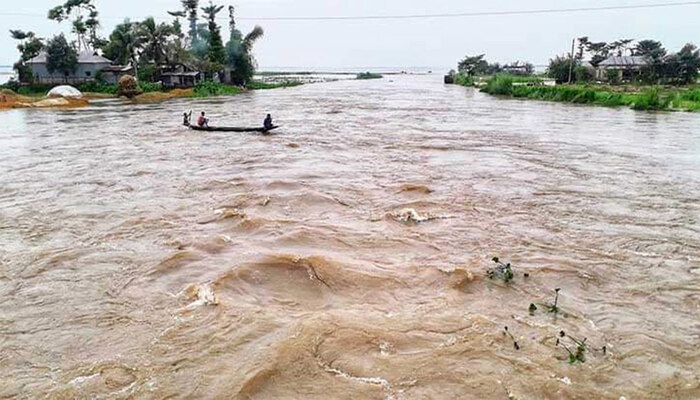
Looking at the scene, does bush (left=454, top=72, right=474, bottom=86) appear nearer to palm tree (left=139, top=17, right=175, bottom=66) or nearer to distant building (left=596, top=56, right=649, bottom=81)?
distant building (left=596, top=56, right=649, bottom=81)

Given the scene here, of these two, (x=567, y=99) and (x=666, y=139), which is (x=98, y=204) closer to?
(x=666, y=139)

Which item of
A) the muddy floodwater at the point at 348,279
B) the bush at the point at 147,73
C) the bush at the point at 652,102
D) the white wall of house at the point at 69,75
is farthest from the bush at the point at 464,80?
the muddy floodwater at the point at 348,279

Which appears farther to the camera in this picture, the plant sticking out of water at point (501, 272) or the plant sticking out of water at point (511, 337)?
the plant sticking out of water at point (501, 272)

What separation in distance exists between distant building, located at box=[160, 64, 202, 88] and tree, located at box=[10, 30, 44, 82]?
37.5 feet

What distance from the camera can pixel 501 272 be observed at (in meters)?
7.11

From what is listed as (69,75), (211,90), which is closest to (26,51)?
(69,75)

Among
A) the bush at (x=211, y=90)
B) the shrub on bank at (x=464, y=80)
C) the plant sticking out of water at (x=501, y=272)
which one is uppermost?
the shrub on bank at (x=464, y=80)

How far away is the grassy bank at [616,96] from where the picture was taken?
31.7 m

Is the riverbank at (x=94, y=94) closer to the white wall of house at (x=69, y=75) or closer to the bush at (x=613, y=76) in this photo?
the white wall of house at (x=69, y=75)

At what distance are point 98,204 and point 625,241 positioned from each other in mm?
10224

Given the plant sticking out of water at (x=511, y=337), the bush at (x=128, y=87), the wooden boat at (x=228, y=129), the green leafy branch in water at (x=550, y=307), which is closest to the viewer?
the plant sticking out of water at (x=511, y=337)

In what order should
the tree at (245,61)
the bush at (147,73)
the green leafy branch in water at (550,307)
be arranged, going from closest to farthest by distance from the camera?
the green leafy branch in water at (550,307)
the bush at (147,73)
the tree at (245,61)

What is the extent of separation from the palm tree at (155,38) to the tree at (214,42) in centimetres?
618

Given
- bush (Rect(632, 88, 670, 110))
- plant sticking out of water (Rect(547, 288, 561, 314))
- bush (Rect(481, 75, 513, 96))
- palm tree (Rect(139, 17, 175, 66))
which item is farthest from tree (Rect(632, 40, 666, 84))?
plant sticking out of water (Rect(547, 288, 561, 314))
